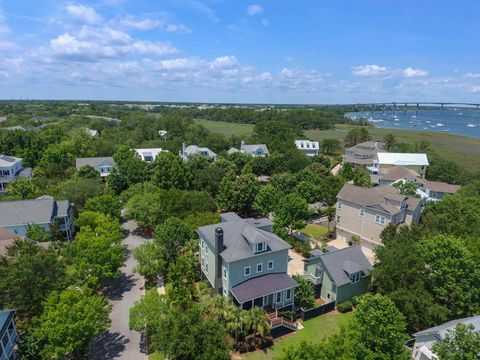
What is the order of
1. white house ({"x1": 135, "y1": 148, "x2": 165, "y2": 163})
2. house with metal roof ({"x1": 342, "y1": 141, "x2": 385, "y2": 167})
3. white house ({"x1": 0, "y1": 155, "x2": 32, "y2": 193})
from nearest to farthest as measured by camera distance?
1. white house ({"x1": 0, "y1": 155, "x2": 32, "y2": 193})
2. white house ({"x1": 135, "y1": 148, "x2": 165, "y2": 163})
3. house with metal roof ({"x1": 342, "y1": 141, "x2": 385, "y2": 167})

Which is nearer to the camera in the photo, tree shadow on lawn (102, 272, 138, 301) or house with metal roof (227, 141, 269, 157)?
tree shadow on lawn (102, 272, 138, 301)

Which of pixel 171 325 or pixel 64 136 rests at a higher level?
pixel 64 136

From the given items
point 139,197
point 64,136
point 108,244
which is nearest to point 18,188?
point 139,197

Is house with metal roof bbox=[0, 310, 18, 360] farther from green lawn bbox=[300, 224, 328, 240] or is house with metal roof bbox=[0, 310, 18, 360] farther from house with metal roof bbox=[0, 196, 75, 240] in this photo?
green lawn bbox=[300, 224, 328, 240]

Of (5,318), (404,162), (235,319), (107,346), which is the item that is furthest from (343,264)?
(404,162)

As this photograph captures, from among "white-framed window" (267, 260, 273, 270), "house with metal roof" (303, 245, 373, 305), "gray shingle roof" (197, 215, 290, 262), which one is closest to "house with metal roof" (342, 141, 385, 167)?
"house with metal roof" (303, 245, 373, 305)

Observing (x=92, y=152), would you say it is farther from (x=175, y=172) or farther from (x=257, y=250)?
(x=257, y=250)

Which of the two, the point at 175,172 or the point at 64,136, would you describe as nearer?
the point at 175,172

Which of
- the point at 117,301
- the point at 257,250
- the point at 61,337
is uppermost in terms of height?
the point at 257,250
